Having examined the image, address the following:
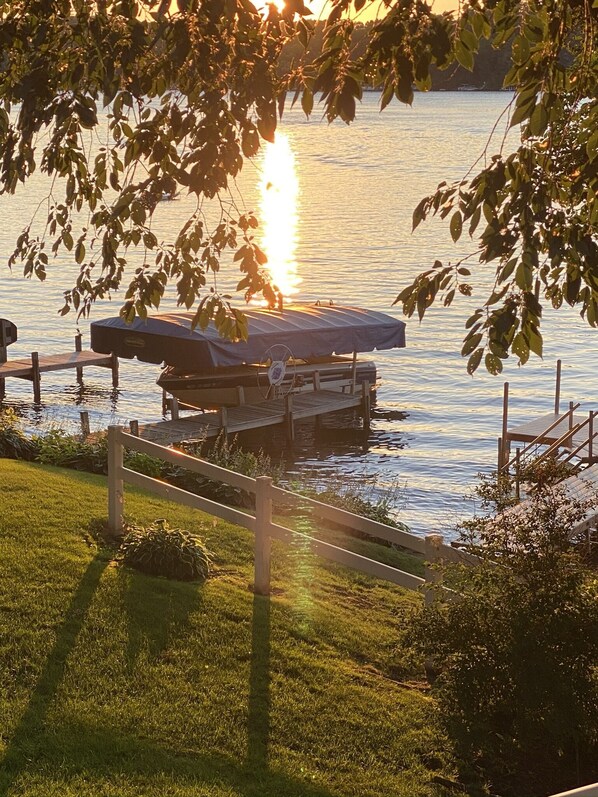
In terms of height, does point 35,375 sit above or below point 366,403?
above

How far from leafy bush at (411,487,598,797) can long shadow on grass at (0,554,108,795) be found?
10.2ft

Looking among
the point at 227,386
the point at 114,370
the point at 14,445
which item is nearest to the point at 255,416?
the point at 227,386

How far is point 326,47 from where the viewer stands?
19.5 ft

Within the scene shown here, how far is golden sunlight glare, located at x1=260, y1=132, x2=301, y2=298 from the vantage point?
69.8m

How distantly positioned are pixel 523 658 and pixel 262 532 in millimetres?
3924

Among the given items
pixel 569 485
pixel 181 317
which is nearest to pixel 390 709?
pixel 569 485

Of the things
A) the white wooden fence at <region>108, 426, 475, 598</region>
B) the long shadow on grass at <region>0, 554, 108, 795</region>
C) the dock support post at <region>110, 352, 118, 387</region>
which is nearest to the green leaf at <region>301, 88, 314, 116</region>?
the white wooden fence at <region>108, 426, 475, 598</region>

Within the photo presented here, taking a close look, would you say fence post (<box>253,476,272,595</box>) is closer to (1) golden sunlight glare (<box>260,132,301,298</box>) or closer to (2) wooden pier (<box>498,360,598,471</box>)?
(2) wooden pier (<box>498,360,598,471</box>)

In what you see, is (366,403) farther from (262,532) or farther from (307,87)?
(307,87)

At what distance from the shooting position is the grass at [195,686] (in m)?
8.06

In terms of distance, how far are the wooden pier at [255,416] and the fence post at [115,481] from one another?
583 inches

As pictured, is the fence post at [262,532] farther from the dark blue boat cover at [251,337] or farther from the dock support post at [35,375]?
A: the dock support post at [35,375]

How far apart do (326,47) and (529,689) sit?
510cm

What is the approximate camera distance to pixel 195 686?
30.9 ft
